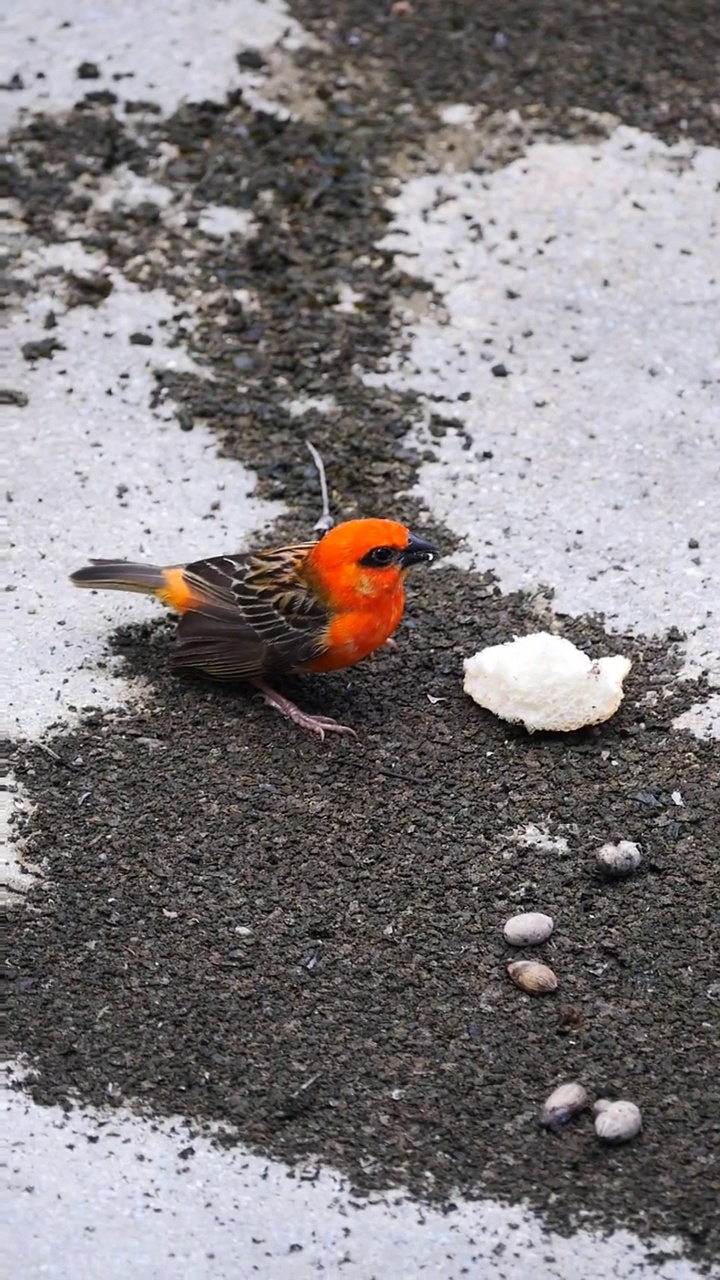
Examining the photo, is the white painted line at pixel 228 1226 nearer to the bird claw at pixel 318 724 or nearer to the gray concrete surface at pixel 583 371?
the bird claw at pixel 318 724

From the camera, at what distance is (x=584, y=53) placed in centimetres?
876

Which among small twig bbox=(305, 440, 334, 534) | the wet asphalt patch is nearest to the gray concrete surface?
small twig bbox=(305, 440, 334, 534)

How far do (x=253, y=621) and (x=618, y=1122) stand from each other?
2240 millimetres

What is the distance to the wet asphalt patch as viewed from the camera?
418cm

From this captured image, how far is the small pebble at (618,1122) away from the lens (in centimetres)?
408

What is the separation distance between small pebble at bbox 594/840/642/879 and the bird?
3.40ft

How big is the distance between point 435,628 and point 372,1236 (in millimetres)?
2455

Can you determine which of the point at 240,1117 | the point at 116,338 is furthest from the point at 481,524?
the point at 240,1117

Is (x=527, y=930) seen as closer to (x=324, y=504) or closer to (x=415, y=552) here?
(x=415, y=552)

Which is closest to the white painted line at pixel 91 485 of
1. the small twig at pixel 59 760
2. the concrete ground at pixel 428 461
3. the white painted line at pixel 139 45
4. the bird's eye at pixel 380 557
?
the concrete ground at pixel 428 461

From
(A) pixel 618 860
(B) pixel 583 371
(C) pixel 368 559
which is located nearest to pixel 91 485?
(C) pixel 368 559

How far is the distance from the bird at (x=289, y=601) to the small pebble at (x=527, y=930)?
3.53 feet

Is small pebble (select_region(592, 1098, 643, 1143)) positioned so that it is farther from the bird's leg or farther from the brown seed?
the bird's leg

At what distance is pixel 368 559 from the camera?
5488 millimetres
